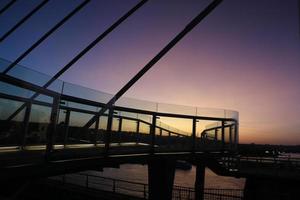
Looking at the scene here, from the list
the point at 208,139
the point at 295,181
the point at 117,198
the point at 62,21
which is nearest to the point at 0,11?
the point at 62,21

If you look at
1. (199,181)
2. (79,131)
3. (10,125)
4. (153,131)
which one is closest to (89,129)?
(79,131)

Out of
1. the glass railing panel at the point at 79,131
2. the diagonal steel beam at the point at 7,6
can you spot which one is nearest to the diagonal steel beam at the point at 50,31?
the diagonal steel beam at the point at 7,6

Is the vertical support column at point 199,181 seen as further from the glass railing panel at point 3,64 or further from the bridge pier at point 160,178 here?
the glass railing panel at point 3,64

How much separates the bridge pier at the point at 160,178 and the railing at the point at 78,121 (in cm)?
64

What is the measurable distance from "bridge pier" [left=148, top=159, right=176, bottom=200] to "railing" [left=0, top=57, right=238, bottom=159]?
25.4 inches

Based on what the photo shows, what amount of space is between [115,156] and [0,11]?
8508 millimetres

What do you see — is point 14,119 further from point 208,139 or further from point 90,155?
point 208,139

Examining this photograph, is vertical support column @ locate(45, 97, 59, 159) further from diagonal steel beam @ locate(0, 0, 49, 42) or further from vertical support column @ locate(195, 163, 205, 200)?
vertical support column @ locate(195, 163, 205, 200)

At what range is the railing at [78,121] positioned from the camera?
4.93 meters

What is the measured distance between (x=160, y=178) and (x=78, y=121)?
17.1 feet

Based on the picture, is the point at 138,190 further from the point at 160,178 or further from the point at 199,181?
the point at 160,178

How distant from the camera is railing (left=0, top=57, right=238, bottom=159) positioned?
493 cm

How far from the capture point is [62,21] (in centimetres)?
1213

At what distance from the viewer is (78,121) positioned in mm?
6730
